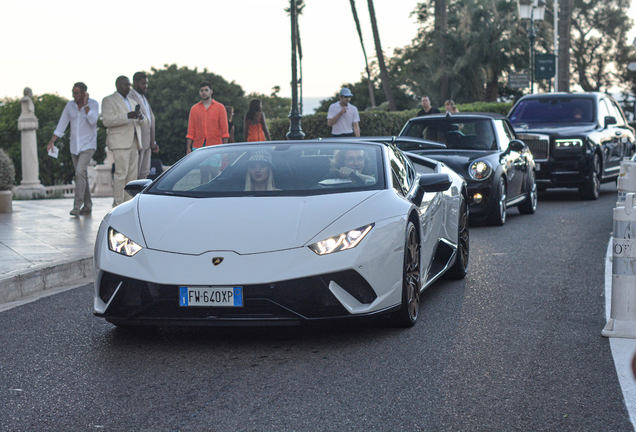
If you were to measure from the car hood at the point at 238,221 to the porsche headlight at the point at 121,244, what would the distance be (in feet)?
0.28

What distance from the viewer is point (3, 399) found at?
406cm

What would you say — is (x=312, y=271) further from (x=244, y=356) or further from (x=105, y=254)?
(x=105, y=254)

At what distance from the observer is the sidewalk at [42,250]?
23.4 feet

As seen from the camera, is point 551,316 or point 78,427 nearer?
point 78,427

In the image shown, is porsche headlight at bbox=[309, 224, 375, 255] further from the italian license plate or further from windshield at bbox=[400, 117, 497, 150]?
windshield at bbox=[400, 117, 497, 150]

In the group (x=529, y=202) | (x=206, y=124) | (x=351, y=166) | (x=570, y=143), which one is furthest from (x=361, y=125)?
(x=351, y=166)

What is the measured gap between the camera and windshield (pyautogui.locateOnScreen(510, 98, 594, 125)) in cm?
1587

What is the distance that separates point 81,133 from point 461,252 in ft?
22.5

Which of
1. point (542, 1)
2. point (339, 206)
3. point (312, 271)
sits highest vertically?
point (542, 1)

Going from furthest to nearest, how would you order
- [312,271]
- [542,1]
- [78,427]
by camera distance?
[542,1] → [312,271] → [78,427]

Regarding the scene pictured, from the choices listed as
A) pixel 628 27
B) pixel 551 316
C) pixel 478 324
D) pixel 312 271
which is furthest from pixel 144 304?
pixel 628 27

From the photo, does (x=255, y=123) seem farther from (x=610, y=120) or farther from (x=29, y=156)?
(x=29, y=156)

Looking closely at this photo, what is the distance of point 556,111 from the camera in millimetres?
16047

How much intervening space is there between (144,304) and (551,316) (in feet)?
9.03
